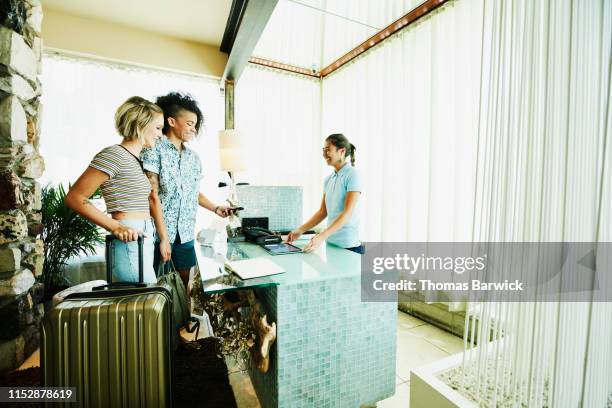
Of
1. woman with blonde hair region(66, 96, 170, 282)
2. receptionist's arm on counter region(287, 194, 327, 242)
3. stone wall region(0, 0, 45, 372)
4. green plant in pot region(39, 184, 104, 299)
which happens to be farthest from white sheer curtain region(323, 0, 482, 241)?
stone wall region(0, 0, 45, 372)

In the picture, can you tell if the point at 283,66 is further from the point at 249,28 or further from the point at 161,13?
the point at 249,28

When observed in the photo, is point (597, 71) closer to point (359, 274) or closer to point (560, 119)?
point (560, 119)

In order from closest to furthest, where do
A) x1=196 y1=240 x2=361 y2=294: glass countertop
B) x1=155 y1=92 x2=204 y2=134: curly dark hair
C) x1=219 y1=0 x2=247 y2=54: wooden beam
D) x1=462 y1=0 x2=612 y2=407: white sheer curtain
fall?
x1=462 y1=0 x2=612 y2=407: white sheer curtain
x1=196 y1=240 x2=361 y2=294: glass countertop
x1=155 y1=92 x2=204 y2=134: curly dark hair
x1=219 y1=0 x2=247 y2=54: wooden beam

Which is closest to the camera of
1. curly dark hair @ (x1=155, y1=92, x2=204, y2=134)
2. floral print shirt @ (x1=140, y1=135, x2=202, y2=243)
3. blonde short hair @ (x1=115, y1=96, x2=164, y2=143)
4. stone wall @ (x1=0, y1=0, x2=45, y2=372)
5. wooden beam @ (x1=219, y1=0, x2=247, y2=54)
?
blonde short hair @ (x1=115, y1=96, x2=164, y2=143)

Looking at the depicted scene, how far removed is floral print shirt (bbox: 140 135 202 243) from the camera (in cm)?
194

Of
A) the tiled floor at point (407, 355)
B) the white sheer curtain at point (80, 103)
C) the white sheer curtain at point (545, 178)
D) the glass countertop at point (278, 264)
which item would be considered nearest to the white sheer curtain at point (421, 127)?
the tiled floor at point (407, 355)

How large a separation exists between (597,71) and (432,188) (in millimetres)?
1735

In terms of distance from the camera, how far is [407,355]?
7.13 feet

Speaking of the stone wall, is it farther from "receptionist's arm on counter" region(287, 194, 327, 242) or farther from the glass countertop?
"receptionist's arm on counter" region(287, 194, 327, 242)

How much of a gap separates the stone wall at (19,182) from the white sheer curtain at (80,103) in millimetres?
774

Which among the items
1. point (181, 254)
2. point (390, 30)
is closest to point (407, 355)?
point (181, 254)

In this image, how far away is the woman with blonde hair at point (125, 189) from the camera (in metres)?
1.38

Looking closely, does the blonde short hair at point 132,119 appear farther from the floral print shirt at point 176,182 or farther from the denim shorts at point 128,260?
the denim shorts at point 128,260

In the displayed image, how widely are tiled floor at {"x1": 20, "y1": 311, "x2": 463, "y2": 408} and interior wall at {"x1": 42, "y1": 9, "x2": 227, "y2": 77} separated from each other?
9.60 feet
